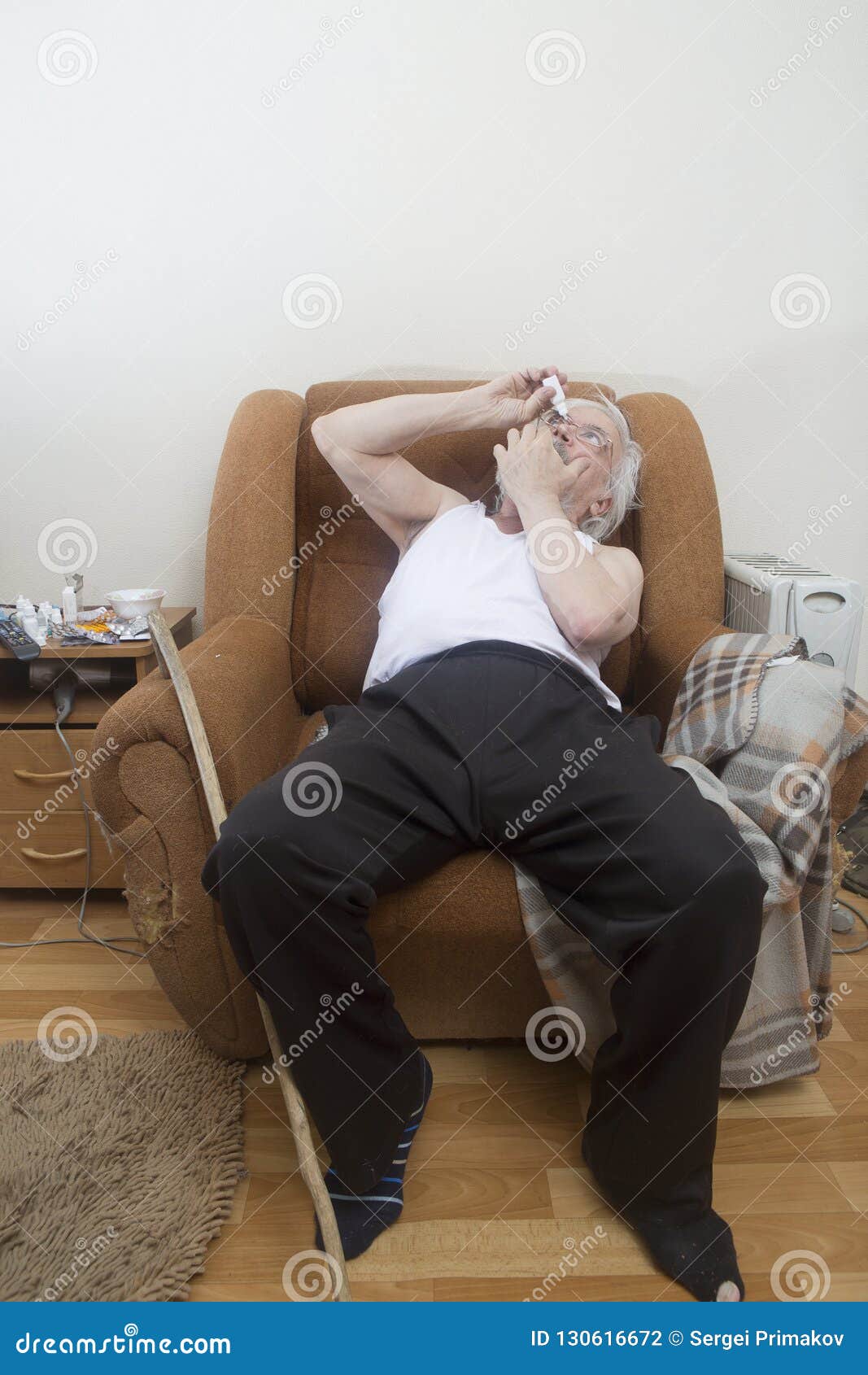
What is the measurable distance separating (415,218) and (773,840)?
149 centimetres

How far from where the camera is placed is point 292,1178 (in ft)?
4.05

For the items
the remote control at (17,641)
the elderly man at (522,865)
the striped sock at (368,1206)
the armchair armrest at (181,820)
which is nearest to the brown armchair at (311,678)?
the armchair armrest at (181,820)

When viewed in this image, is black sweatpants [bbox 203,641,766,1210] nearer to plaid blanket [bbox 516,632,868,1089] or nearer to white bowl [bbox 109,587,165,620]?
plaid blanket [bbox 516,632,868,1089]

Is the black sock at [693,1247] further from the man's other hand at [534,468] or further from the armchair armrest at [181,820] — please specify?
the man's other hand at [534,468]

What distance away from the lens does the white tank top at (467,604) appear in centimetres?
139

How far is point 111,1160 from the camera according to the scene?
4.04 feet

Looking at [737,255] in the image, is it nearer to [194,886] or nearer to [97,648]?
[97,648]

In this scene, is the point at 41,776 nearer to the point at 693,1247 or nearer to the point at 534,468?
the point at 534,468

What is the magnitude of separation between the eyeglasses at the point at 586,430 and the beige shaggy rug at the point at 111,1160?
48.1 inches

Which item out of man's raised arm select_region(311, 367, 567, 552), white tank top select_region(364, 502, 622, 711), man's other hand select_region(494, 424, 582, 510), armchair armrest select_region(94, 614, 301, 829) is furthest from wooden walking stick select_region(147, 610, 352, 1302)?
man's other hand select_region(494, 424, 582, 510)

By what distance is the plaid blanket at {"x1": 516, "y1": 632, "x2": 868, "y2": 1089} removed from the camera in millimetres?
1222

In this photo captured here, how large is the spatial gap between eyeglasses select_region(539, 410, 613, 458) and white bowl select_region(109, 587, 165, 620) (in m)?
0.89
